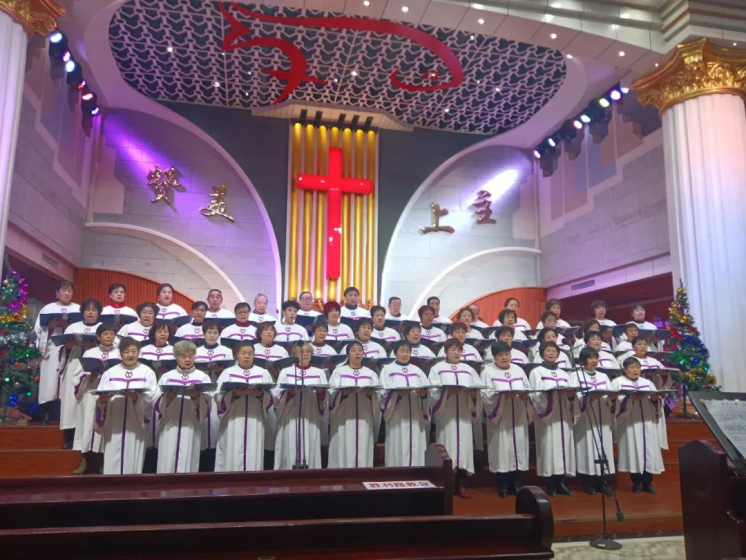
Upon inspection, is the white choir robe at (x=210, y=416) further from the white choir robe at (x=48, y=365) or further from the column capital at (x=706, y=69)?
the column capital at (x=706, y=69)

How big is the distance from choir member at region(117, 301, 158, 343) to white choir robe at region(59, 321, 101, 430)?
29 cm

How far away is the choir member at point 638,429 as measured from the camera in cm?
539

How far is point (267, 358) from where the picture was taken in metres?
5.43

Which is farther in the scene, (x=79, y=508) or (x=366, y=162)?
(x=366, y=162)

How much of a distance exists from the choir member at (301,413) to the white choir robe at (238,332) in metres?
1.08

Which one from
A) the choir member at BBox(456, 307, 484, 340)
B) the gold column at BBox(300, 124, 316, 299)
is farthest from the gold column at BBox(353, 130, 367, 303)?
the choir member at BBox(456, 307, 484, 340)

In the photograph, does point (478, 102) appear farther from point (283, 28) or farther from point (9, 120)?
point (9, 120)

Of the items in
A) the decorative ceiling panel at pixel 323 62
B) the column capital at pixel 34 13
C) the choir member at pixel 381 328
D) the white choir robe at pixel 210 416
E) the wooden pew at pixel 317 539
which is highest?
the decorative ceiling panel at pixel 323 62

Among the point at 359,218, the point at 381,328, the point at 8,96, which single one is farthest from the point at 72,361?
the point at 359,218

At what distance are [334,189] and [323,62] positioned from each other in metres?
2.45

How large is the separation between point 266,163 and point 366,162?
1.94 m

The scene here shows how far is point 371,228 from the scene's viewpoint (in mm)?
11664

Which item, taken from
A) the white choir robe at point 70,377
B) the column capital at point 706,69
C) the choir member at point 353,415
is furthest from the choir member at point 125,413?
the column capital at point 706,69

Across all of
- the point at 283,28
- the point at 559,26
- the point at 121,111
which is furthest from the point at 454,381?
the point at 121,111
